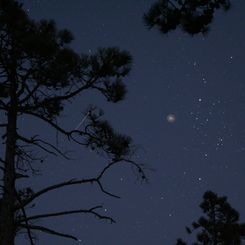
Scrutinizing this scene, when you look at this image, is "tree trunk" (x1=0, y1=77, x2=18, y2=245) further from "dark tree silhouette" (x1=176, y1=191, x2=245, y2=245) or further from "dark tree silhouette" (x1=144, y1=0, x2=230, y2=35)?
"dark tree silhouette" (x1=176, y1=191, x2=245, y2=245)

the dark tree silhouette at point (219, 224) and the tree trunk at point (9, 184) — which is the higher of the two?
the dark tree silhouette at point (219, 224)

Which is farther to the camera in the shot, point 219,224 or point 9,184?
point 219,224

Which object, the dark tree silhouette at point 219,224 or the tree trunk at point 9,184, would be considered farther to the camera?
the dark tree silhouette at point 219,224

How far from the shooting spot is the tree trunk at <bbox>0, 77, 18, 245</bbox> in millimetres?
7879

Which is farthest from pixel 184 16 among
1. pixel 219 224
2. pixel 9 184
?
pixel 219 224

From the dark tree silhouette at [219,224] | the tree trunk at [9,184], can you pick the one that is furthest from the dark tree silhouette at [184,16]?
the dark tree silhouette at [219,224]

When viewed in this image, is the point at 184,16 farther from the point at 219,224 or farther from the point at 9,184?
the point at 219,224

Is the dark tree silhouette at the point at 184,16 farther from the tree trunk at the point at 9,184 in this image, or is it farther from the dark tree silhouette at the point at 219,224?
the dark tree silhouette at the point at 219,224

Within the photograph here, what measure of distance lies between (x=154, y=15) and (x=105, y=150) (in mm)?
3345

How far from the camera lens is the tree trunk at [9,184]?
25.8 feet

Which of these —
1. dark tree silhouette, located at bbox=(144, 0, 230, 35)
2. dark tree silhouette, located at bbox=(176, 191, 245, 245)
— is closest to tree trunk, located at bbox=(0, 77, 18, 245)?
dark tree silhouette, located at bbox=(144, 0, 230, 35)

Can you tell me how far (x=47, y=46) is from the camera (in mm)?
8336

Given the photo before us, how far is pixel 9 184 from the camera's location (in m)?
8.27

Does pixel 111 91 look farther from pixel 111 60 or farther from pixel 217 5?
pixel 217 5
